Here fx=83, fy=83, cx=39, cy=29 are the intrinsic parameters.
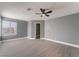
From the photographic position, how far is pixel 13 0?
1727 mm

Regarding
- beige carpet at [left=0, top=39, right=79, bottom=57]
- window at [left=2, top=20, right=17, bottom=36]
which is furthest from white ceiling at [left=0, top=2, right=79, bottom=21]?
window at [left=2, top=20, right=17, bottom=36]

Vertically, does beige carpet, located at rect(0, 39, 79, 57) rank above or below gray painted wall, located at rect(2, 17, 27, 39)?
below

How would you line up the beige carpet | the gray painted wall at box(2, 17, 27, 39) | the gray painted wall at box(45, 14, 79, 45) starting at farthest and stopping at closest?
the gray painted wall at box(2, 17, 27, 39)
the gray painted wall at box(45, 14, 79, 45)
the beige carpet

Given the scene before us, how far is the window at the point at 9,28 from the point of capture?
7.15 metres

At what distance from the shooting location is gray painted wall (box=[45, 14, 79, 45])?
5.27 metres

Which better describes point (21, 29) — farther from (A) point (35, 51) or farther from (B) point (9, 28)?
(A) point (35, 51)

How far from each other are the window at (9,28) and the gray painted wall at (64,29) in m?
3.33

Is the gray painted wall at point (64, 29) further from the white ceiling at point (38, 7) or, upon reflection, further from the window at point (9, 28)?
the window at point (9, 28)

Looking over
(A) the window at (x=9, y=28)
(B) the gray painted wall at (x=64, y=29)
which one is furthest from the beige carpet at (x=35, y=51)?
(A) the window at (x=9, y=28)

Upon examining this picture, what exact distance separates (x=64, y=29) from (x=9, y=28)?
4.90m

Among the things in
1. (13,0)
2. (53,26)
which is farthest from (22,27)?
(13,0)

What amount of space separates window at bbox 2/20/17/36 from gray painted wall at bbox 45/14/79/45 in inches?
131

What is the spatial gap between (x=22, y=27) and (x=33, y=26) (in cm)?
127

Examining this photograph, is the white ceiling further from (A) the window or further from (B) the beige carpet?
(A) the window
